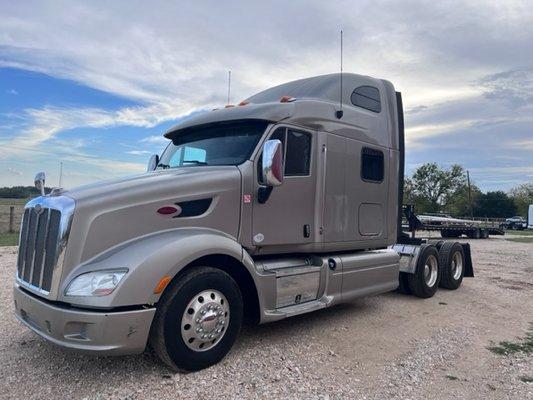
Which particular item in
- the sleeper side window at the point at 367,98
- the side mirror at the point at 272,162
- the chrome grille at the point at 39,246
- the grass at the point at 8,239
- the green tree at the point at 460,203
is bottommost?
the grass at the point at 8,239

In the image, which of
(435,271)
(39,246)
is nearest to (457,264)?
(435,271)

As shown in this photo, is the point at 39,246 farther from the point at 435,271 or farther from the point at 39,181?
the point at 435,271

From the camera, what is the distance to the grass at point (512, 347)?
512 cm

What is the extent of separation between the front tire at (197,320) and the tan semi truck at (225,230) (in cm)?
1

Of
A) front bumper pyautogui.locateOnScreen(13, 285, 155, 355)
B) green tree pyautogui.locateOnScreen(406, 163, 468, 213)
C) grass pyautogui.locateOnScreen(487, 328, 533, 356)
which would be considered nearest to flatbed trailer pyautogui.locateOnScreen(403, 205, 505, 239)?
grass pyautogui.locateOnScreen(487, 328, 533, 356)

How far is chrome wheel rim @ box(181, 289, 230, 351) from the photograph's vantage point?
4.07m

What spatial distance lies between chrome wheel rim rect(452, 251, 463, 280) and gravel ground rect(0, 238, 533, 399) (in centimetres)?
223

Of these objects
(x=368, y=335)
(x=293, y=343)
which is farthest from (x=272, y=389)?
(x=368, y=335)

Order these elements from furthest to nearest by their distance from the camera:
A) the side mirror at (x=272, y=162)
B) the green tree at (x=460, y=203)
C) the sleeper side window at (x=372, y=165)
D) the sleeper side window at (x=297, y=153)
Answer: the green tree at (x=460, y=203) → the sleeper side window at (x=372, y=165) → the sleeper side window at (x=297, y=153) → the side mirror at (x=272, y=162)

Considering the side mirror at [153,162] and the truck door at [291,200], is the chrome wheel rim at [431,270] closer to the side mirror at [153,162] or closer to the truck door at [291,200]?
the truck door at [291,200]

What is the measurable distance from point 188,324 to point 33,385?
1398 mm

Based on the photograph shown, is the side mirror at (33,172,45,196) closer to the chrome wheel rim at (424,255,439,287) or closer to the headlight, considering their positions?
the headlight

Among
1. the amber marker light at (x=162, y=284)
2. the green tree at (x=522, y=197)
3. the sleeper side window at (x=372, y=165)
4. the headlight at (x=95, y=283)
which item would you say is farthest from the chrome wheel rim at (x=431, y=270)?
the green tree at (x=522, y=197)

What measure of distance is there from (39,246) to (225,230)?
175cm
